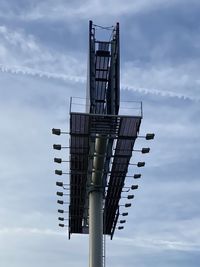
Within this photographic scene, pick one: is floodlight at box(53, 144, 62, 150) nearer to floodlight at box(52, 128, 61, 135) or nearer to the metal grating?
the metal grating

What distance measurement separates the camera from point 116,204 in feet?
132

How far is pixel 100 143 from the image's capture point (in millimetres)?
33812

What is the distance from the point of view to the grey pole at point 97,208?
113 feet

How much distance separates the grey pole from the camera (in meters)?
34.3

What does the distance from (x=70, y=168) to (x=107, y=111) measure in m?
4.76

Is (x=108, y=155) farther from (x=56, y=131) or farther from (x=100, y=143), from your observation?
(x=56, y=131)

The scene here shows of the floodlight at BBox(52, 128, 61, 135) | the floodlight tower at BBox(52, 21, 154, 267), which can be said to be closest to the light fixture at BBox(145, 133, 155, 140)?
the floodlight tower at BBox(52, 21, 154, 267)

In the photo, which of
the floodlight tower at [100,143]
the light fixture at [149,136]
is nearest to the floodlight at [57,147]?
the floodlight tower at [100,143]

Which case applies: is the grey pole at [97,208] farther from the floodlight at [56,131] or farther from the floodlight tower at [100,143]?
the floodlight at [56,131]

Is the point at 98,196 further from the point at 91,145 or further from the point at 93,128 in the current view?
the point at 93,128

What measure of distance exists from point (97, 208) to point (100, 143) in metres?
5.78

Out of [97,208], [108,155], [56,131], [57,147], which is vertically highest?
[56,131]

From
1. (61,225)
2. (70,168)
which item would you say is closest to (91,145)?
(70,168)

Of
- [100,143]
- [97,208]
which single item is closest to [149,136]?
[100,143]
